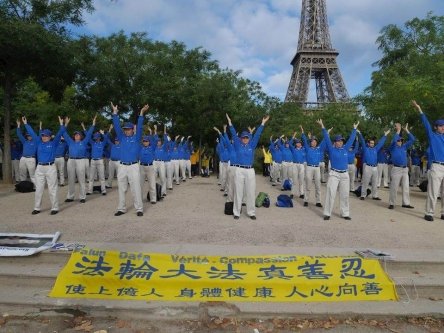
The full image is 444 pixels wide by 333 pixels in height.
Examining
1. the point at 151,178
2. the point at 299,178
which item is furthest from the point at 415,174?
the point at 151,178

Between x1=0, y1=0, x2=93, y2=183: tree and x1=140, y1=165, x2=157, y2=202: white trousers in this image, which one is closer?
x1=140, y1=165, x2=157, y2=202: white trousers

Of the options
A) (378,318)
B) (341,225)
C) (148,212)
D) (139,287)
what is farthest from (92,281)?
(341,225)

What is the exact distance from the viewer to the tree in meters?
14.3

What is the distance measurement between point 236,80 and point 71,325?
89.6ft

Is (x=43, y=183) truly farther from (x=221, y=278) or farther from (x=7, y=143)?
(x=7, y=143)

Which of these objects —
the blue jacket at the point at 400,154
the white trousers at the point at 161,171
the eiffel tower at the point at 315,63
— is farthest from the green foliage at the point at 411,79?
the eiffel tower at the point at 315,63

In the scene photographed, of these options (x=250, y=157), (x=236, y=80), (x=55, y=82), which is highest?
(x=236, y=80)

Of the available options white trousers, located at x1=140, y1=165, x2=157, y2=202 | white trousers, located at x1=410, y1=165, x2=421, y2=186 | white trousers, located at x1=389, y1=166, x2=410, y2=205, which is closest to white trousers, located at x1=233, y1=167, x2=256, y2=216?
white trousers, located at x1=140, y1=165, x2=157, y2=202

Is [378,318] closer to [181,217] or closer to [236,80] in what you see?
[181,217]

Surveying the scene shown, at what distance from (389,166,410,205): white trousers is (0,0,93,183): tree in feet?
43.2

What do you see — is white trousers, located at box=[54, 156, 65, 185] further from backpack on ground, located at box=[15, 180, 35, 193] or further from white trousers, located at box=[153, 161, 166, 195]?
white trousers, located at box=[153, 161, 166, 195]

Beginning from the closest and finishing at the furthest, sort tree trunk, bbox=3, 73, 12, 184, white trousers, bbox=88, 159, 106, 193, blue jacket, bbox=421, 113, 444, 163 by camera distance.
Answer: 1. blue jacket, bbox=421, 113, 444, 163
2. white trousers, bbox=88, 159, 106, 193
3. tree trunk, bbox=3, 73, 12, 184

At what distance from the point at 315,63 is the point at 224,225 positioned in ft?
167

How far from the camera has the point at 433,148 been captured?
9.91 m
